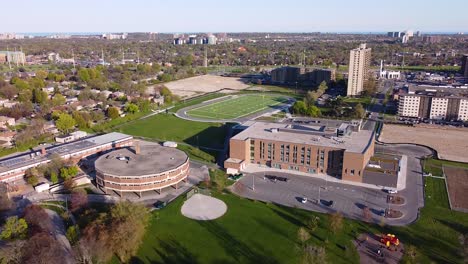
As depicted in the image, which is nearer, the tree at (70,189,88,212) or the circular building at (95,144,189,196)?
the tree at (70,189,88,212)

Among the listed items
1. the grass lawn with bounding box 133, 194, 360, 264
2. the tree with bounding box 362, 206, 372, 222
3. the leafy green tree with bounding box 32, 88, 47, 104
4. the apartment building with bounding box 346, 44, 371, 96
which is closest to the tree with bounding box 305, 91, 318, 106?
the apartment building with bounding box 346, 44, 371, 96

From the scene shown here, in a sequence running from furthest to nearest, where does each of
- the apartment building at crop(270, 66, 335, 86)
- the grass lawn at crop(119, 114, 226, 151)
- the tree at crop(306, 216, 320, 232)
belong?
the apartment building at crop(270, 66, 335, 86) → the grass lawn at crop(119, 114, 226, 151) → the tree at crop(306, 216, 320, 232)

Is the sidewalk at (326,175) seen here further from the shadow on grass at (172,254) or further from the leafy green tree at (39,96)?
the leafy green tree at (39,96)

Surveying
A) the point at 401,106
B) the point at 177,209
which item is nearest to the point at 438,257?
the point at 177,209

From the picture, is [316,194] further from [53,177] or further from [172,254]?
[53,177]

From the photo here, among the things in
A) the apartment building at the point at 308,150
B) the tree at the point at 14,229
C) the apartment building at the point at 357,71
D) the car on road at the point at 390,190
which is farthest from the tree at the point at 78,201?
the apartment building at the point at 357,71

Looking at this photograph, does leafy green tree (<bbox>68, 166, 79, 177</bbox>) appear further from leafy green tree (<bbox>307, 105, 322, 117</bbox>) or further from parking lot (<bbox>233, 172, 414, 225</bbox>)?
leafy green tree (<bbox>307, 105, 322, 117</bbox>)
